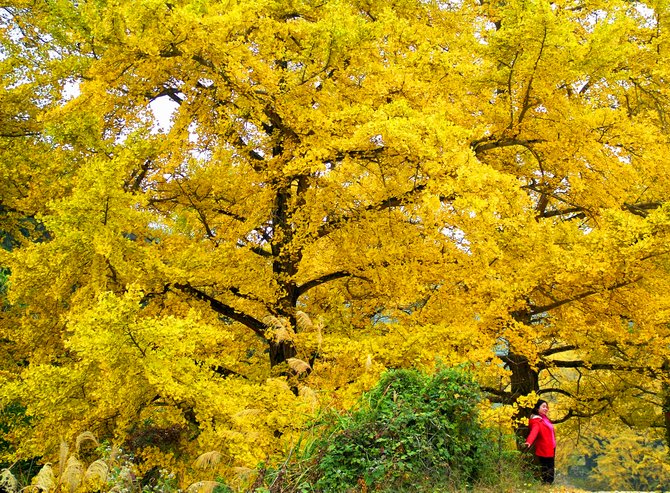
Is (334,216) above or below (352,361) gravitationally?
above

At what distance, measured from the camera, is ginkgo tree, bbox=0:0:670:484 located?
6.57 m

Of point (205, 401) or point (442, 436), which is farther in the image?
point (205, 401)

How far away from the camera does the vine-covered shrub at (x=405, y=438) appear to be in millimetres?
4816

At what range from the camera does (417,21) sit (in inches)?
416

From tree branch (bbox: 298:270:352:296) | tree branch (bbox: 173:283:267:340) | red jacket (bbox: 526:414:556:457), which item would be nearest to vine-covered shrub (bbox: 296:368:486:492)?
red jacket (bbox: 526:414:556:457)

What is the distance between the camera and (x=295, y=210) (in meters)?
8.89

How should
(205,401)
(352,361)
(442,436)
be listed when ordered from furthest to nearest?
(352,361), (205,401), (442,436)

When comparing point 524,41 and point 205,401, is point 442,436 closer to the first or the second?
point 205,401

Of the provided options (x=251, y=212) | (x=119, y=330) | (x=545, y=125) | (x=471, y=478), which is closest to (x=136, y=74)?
(x=251, y=212)

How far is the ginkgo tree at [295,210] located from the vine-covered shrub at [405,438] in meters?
0.69

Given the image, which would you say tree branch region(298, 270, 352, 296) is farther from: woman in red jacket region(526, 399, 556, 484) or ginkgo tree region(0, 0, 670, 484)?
woman in red jacket region(526, 399, 556, 484)

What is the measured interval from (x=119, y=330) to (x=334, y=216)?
3.77m

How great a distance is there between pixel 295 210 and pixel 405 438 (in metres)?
4.57

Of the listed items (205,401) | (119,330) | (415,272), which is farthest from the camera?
(415,272)
